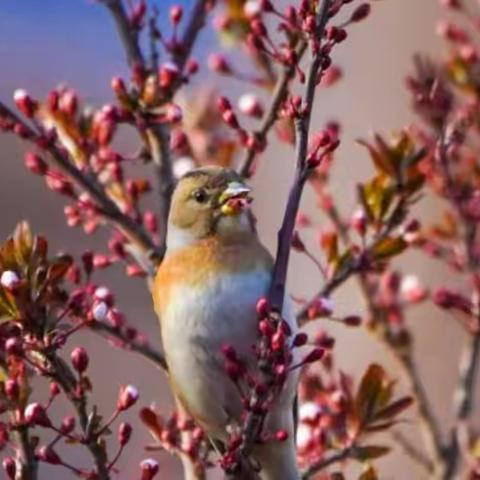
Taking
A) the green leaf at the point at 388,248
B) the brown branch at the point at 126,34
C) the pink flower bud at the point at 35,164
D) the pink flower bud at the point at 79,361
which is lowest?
the pink flower bud at the point at 79,361

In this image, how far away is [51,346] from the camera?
2.04 m

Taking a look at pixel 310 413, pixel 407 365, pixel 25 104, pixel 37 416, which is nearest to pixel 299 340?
pixel 37 416

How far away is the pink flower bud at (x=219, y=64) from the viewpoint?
3.02 metres

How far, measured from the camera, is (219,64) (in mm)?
3020

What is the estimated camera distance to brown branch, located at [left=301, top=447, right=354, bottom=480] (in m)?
2.49

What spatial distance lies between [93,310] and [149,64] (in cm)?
67

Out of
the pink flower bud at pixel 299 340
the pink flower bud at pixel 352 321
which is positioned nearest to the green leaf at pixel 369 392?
the pink flower bud at pixel 352 321

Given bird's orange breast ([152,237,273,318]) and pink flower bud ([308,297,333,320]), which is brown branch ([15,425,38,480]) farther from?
pink flower bud ([308,297,333,320])

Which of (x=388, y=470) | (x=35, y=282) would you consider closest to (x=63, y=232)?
(x=388, y=470)

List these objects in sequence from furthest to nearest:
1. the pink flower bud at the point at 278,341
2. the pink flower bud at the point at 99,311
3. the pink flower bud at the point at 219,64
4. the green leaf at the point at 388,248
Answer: the pink flower bud at the point at 219,64
the green leaf at the point at 388,248
the pink flower bud at the point at 99,311
the pink flower bud at the point at 278,341

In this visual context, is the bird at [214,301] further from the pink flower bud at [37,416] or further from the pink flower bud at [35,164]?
the pink flower bud at [37,416]

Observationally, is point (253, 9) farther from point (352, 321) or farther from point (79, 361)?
point (79, 361)

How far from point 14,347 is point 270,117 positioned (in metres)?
0.79

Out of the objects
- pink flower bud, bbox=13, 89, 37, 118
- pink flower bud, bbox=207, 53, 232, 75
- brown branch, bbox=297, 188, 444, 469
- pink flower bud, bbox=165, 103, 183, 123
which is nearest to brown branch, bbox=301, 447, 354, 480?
brown branch, bbox=297, 188, 444, 469
